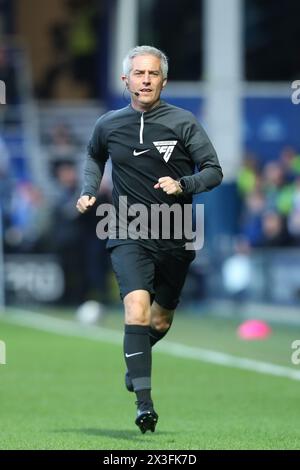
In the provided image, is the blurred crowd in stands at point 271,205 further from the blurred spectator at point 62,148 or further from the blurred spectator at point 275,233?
the blurred spectator at point 62,148

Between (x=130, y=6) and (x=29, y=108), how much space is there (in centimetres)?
288

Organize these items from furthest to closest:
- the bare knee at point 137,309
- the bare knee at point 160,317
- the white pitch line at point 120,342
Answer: the white pitch line at point 120,342 → the bare knee at point 160,317 → the bare knee at point 137,309

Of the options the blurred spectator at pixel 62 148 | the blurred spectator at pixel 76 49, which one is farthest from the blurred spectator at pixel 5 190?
the blurred spectator at pixel 76 49

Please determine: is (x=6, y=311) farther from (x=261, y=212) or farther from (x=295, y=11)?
(x=295, y=11)

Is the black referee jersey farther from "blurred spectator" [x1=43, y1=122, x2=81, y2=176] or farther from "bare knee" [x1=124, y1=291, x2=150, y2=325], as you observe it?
"blurred spectator" [x1=43, y1=122, x2=81, y2=176]

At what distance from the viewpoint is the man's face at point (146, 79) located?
9.66 meters

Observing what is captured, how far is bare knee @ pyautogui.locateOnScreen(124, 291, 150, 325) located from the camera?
379 inches

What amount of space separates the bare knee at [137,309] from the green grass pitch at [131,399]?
0.75 meters

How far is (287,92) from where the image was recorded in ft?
88.2

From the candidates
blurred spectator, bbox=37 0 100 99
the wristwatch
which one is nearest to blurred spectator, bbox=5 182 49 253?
blurred spectator, bbox=37 0 100 99

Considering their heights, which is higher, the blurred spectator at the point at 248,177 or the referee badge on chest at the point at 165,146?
the referee badge on chest at the point at 165,146

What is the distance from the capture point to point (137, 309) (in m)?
9.63
